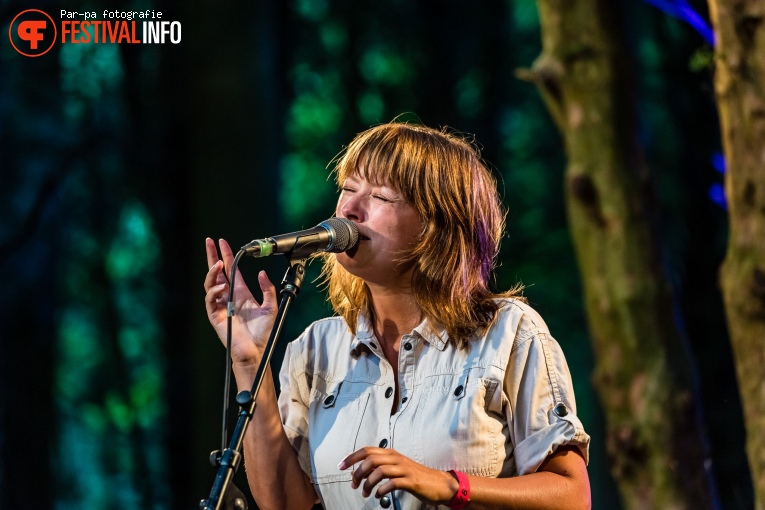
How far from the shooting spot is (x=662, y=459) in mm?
2760

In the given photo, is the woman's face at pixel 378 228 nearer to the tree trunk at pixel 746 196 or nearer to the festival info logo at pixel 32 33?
the tree trunk at pixel 746 196

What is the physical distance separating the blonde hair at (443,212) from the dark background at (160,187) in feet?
3.39

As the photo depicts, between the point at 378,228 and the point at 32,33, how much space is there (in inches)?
83.3

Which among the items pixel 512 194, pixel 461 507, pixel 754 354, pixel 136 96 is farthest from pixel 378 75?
pixel 461 507

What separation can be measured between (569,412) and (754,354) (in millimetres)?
1067

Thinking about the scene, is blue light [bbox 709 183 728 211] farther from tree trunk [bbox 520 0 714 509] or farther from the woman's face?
the woman's face

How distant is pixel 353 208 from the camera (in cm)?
200

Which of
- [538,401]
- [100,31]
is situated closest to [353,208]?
[538,401]

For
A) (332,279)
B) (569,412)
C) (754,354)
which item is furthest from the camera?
(754,354)

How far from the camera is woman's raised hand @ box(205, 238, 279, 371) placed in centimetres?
199

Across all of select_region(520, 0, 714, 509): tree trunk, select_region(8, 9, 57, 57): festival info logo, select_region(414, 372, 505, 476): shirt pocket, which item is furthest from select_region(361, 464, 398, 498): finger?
select_region(8, 9, 57, 57): festival info logo

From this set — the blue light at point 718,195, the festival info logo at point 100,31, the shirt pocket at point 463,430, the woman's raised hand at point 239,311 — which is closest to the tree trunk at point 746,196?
the blue light at point 718,195

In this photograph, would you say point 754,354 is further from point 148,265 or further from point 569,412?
point 148,265

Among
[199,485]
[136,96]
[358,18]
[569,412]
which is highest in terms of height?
[358,18]
